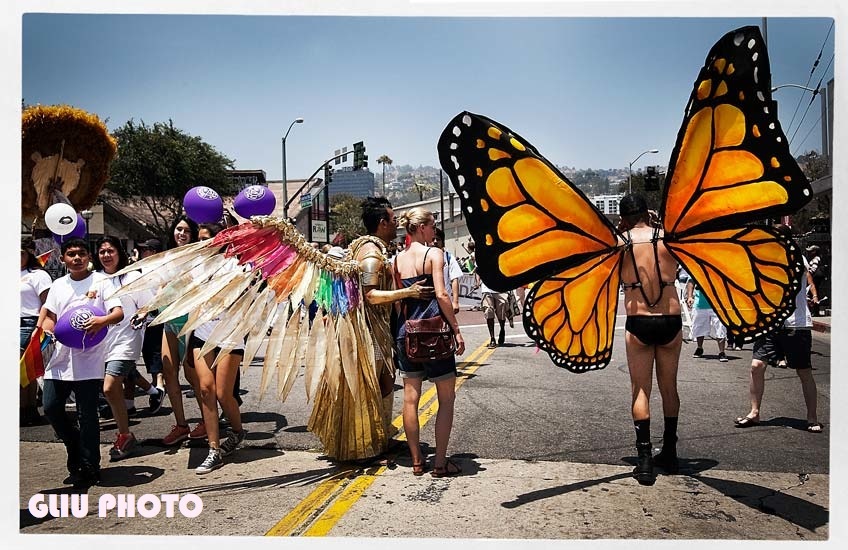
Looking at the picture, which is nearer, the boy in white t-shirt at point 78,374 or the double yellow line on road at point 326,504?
the double yellow line on road at point 326,504

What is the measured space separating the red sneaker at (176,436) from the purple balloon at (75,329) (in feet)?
4.10

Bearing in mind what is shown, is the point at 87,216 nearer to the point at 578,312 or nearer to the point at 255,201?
the point at 255,201

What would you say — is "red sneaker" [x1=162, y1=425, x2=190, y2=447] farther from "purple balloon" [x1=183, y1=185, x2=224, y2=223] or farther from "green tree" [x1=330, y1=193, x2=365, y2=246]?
"green tree" [x1=330, y1=193, x2=365, y2=246]

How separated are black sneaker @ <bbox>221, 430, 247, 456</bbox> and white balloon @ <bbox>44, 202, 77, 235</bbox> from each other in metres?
1.83

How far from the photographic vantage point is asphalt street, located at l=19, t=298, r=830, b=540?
375 cm

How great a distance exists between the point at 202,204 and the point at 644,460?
3.33 metres

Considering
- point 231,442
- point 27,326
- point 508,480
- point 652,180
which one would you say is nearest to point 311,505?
point 508,480

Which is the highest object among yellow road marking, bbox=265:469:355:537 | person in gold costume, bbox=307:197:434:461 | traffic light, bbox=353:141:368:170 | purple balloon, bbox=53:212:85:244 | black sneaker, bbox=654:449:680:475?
traffic light, bbox=353:141:368:170

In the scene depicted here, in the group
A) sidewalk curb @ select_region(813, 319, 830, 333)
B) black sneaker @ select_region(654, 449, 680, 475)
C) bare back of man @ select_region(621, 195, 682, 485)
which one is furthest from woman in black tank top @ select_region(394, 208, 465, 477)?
sidewalk curb @ select_region(813, 319, 830, 333)

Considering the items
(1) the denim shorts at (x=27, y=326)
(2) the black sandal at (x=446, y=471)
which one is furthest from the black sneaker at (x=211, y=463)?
(1) the denim shorts at (x=27, y=326)

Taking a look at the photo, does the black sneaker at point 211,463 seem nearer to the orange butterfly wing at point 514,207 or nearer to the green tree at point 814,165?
the orange butterfly wing at point 514,207

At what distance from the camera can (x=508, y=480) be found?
14.3ft

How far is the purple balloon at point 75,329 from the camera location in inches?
175

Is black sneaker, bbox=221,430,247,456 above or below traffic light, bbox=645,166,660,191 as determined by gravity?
below
